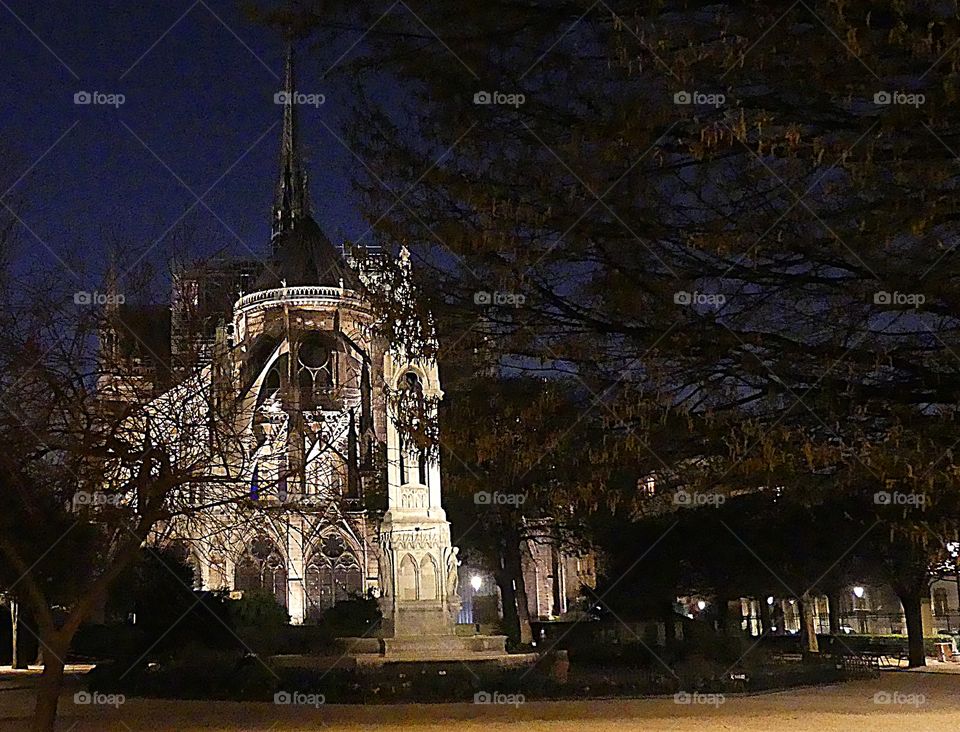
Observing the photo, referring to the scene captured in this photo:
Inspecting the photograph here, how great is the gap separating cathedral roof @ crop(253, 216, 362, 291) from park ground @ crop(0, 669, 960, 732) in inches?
1430

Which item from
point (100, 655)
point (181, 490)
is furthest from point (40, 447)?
point (100, 655)

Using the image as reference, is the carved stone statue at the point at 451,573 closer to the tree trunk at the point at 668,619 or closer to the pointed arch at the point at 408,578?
the pointed arch at the point at 408,578

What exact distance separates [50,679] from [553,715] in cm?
852

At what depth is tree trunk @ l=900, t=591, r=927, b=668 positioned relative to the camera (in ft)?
122

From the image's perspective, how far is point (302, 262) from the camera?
60.9 metres

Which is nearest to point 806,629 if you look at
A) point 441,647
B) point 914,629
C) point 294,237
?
point 914,629

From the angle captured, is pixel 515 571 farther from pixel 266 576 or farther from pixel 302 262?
pixel 302 262

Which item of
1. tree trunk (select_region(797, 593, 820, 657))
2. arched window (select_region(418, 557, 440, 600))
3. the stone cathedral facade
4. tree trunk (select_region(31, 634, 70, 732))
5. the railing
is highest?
the railing

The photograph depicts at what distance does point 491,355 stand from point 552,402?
81 centimetres

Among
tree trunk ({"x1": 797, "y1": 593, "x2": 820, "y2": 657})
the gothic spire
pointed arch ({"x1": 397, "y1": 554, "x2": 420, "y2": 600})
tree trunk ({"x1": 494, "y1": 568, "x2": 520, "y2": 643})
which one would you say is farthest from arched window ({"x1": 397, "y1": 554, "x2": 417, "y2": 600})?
the gothic spire

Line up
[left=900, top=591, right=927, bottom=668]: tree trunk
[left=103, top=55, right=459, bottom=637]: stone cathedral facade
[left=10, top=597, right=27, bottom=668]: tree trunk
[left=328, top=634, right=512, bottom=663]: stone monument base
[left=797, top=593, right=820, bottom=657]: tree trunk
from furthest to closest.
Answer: [left=797, top=593, right=820, bottom=657]: tree trunk → [left=900, top=591, right=927, bottom=668]: tree trunk → [left=10, top=597, right=27, bottom=668]: tree trunk → [left=328, top=634, right=512, bottom=663]: stone monument base → [left=103, top=55, right=459, bottom=637]: stone cathedral facade

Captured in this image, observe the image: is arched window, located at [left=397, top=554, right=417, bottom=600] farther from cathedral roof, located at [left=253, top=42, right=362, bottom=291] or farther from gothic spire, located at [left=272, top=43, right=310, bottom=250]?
gothic spire, located at [left=272, top=43, right=310, bottom=250]

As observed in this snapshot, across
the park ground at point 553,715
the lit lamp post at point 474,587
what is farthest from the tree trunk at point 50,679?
the lit lamp post at point 474,587

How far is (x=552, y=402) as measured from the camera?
10836 mm
